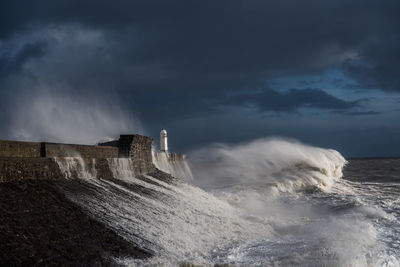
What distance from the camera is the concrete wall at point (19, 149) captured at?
6.01 metres

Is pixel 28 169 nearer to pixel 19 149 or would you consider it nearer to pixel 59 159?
pixel 19 149

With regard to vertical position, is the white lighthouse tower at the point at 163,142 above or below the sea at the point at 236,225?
above

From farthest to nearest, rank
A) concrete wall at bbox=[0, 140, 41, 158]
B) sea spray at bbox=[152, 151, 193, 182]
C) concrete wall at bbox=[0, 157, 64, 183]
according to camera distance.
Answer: sea spray at bbox=[152, 151, 193, 182] → concrete wall at bbox=[0, 140, 41, 158] → concrete wall at bbox=[0, 157, 64, 183]

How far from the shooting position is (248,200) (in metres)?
11.8

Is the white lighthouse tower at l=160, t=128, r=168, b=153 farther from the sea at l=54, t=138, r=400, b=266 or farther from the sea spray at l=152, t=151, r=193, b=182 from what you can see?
the sea at l=54, t=138, r=400, b=266

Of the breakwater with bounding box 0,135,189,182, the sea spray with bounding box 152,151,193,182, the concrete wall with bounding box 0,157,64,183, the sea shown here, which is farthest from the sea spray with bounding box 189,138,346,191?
the concrete wall with bounding box 0,157,64,183

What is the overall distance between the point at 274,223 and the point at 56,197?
4.42 m

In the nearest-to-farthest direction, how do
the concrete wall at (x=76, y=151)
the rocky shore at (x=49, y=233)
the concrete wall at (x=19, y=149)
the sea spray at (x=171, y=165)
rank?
1. the rocky shore at (x=49, y=233)
2. the concrete wall at (x=19, y=149)
3. the concrete wall at (x=76, y=151)
4. the sea spray at (x=171, y=165)

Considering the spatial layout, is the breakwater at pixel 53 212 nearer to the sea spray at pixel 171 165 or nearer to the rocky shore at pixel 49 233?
the rocky shore at pixel 49 233

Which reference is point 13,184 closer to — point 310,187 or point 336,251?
point 336,251

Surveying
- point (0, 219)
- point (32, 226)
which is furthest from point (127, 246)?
point (0, 219)

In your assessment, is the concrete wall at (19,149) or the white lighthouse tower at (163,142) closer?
the concrete wall at (19,149)

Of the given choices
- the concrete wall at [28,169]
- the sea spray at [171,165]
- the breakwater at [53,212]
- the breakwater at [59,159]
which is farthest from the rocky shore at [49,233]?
the sea spray at [171,165]

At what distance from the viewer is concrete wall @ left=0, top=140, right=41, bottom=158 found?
19.7 feet
